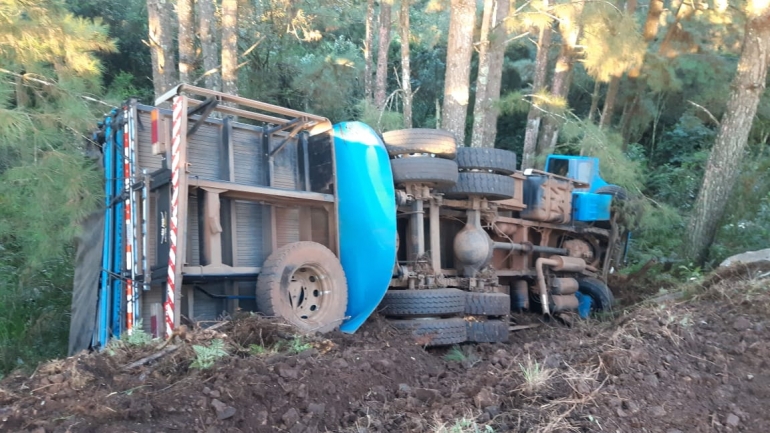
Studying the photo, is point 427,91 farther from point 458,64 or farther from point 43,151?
point 43,151

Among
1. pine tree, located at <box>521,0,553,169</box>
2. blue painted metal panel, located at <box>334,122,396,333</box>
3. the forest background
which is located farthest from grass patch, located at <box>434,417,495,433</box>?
pine tree, located at <box>521,0,553,169</box>

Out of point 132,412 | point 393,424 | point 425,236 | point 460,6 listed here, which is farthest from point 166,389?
point 460,6

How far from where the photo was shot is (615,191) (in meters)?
10.1

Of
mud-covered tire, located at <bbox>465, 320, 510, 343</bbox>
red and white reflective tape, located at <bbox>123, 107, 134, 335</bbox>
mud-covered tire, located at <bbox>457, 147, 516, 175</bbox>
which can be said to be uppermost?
mud-covered tire, located at <bbox>457, 147, 516, 175</bbox>

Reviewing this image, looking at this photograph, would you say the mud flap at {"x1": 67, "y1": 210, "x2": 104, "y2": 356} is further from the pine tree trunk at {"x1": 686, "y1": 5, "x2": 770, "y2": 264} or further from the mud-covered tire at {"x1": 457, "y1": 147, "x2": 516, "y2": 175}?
the pine tree trunk at {"x1": 686, "y1": 5, "x2": 770, "y2": 264}

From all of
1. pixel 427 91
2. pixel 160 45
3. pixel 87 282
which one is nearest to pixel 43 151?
pixel 87 282

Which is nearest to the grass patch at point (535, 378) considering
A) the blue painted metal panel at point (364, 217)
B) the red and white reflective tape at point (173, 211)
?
the blue painted metal panel at point (364, 217)

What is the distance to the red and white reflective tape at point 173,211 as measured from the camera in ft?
16.3

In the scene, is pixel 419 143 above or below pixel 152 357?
above

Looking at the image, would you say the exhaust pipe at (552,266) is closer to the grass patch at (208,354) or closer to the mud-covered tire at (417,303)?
the mud-covered tire at (417,303)

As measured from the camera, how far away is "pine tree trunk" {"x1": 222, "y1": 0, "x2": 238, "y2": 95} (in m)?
11.0

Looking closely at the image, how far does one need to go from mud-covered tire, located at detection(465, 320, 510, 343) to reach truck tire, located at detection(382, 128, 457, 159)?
168 cm

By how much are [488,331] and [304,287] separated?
6.59ft

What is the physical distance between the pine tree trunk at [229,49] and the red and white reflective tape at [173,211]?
19.0ft
